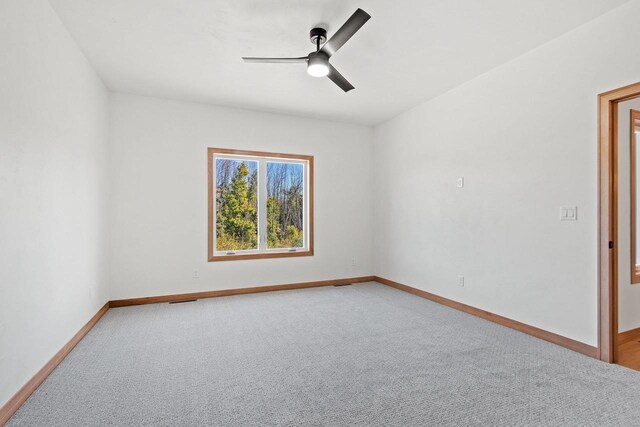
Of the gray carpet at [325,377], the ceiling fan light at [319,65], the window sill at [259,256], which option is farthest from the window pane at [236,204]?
the ceiling fan light at [319,65]

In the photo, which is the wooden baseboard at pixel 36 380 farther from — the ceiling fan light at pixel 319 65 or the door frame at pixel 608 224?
the door frame at pixel 608 224

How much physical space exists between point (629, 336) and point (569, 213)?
4.22 ft

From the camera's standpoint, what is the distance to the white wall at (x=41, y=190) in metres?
1.89

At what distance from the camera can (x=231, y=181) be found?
4812mm

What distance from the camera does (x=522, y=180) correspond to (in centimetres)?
319

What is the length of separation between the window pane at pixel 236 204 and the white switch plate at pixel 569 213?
12.2 ft

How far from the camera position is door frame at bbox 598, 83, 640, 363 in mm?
2529

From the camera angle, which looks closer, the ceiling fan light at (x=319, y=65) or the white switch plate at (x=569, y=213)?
the ceiling fan light at (x=319, y=65)

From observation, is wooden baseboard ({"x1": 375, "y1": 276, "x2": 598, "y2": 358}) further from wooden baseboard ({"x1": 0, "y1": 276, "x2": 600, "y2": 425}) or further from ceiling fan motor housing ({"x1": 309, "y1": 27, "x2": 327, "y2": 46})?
ceiling fan motor housing ({"x1": 309, "y1": 27, "x2": 327, "y2": 46})

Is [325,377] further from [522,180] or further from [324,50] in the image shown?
[522,180]

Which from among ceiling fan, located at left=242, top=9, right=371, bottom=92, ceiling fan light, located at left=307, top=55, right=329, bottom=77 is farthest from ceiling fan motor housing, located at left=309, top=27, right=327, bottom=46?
ceiling fan light, located at left=307, top=55, right=329, bottom=77

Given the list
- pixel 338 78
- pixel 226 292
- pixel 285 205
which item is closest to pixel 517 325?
pixel 338 78

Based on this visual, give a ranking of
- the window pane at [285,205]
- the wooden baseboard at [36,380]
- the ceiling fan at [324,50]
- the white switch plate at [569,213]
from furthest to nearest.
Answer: the window pane at [285,205]
the white switch plate at [569,213]
the ceiling fan at [324,50]
the wooden baseboard at [36,380]

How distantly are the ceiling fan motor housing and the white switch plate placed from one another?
251 centimetres
